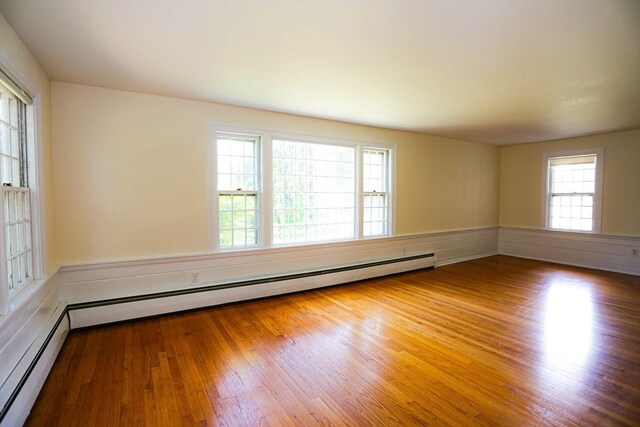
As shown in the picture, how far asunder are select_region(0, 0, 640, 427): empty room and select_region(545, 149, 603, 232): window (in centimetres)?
13

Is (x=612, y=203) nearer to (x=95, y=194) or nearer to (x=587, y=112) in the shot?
(x=587, y=112)

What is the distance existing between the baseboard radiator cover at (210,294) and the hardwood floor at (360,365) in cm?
11

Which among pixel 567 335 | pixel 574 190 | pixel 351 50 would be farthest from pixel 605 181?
pixel 351 50

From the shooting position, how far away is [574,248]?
6.06m

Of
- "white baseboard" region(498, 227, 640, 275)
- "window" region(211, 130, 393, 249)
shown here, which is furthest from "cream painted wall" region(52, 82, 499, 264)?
"white baseboard" region(498, 227, 640, 275)

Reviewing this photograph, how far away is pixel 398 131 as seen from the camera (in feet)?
17.8

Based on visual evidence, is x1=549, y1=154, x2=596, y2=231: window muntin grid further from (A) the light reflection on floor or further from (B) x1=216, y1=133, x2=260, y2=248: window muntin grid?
(B) x1=216, y1=133, x2=260, y2=248: window muntin grid

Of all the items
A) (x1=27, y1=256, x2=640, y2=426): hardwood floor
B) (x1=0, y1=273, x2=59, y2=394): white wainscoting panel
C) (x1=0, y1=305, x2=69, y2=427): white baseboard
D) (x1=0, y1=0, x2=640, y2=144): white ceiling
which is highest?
(x1=0, y1=0, x2=640, y2=144): white ceiling

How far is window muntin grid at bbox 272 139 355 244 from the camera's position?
14.3ft

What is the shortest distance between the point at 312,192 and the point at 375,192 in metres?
1.23

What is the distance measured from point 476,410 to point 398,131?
4354 mm

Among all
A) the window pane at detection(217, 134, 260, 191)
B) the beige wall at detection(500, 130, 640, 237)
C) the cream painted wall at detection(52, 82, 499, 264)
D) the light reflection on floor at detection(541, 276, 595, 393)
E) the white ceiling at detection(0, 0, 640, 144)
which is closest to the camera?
the white ceiling at detection(0, 0, 640, 144)

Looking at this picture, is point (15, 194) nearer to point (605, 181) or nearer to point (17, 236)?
point (17, 236)

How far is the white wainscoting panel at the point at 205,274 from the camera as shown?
316cm
